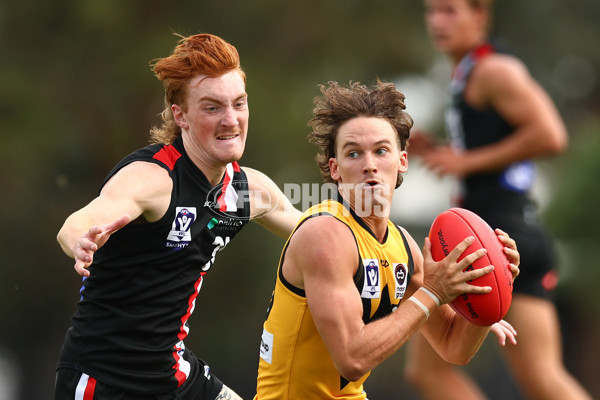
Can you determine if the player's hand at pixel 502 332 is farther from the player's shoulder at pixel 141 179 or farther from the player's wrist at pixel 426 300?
the player's shoulder at pixel 141 179

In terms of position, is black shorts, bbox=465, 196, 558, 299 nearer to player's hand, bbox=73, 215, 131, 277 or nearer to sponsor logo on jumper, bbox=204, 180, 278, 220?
sponsor logo on jumper, bbox=204, 180, 278, 220

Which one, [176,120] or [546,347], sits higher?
[176,120]

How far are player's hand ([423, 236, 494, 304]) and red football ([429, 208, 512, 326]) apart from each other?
5 centimetres

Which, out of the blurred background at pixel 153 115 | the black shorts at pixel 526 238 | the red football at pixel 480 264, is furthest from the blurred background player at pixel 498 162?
the blurred background at pixel 153 115

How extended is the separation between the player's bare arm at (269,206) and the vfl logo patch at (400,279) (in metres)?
1.06

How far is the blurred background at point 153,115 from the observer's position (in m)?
14.8

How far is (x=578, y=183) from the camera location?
747 inches

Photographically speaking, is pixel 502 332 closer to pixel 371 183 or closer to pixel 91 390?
pixel 371 183

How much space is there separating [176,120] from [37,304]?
40.6ft

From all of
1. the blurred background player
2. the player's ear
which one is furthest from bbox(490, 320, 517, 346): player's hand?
the player's ear

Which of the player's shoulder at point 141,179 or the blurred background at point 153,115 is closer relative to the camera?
the player's shoulder at point 141,179

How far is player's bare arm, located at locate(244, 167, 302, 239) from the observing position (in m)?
5.07

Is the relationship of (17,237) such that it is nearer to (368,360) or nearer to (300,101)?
(300,101)

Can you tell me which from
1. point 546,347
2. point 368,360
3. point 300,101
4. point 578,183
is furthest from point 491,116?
point 578,183
